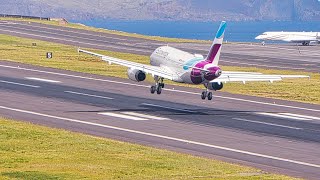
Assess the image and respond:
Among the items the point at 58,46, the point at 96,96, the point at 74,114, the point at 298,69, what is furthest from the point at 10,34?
the point at 74,114

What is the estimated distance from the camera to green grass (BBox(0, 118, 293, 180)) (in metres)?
49.4

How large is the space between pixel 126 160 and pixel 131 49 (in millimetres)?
126461

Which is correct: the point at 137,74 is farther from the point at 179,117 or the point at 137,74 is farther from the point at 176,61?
the point at 179,117

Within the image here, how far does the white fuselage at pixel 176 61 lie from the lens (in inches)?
3150

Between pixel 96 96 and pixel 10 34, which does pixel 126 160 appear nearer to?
pixel 96 96

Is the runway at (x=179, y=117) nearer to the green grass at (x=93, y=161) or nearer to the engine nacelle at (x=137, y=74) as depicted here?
the engine nacelle at (x=137, y=74)

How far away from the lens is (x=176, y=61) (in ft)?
270

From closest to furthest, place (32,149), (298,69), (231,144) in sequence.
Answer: (32,149) → (231,144) → (298,69)

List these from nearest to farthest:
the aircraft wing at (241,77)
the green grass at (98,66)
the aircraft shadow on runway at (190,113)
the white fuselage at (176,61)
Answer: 1. the aircraft shadow on runway at (190,113)
2. the aircraft wing at (241,77)
3. the white fuselage at (176,61)
4. the green grass at (98,66)

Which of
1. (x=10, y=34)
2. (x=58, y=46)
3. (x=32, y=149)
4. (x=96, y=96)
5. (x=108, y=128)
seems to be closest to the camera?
(x=32, y=149)

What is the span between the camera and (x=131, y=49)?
18038 centimetres

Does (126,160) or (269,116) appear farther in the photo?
(269,116)

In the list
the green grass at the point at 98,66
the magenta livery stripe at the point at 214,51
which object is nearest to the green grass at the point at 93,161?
the magenta livery stripe at the point at 214,51

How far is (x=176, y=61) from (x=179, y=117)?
6145 mm
